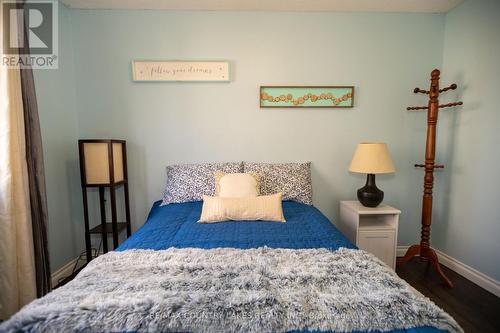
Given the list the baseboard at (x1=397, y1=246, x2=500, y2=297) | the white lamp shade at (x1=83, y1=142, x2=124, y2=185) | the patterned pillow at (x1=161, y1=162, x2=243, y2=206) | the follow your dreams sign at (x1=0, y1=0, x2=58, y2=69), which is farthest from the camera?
the patterned pillow at (x1=161, y1=162, x2=243, y2=206)

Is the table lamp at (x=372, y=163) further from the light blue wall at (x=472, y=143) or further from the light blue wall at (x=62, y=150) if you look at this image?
the light blue wall at (x=62, y=150)

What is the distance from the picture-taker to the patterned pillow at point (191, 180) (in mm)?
1986

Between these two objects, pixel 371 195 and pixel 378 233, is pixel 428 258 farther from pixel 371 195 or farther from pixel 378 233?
pixel 371 195

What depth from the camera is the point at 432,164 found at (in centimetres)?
198

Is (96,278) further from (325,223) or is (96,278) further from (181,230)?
(325,223)

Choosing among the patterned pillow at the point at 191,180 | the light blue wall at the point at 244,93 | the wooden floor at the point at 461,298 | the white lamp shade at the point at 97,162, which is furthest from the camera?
the light blue wall at the point at 244,93

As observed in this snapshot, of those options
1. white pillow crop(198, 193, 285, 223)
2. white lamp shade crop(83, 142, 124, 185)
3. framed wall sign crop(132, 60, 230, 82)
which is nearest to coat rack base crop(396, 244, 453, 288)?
white pillow crop(198, 193, 285, 223)

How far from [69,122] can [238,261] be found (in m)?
2.17

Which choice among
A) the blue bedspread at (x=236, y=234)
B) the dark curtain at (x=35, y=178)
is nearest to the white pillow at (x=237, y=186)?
the blue bedspread at (x=236, y=234)

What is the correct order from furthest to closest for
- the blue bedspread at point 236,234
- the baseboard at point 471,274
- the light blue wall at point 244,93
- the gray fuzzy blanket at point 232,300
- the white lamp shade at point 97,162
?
the light blue wall at point 244,93
the white lamp shade at point 97,162
the baseboard at point 471,274
the blue bedspread at point 236,234
the gray fuzzy blanket at point 232,300

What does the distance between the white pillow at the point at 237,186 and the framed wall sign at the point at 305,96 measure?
816 mm

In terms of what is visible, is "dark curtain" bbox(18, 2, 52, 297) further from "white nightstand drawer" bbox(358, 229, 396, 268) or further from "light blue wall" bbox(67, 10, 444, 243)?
"white nightstand drawer" bbox(358, 229, 396, 268)

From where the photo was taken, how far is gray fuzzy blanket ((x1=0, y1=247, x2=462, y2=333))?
641mm

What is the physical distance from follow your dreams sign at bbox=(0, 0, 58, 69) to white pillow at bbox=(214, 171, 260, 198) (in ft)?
5.01
